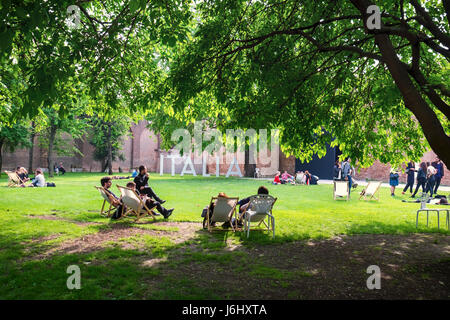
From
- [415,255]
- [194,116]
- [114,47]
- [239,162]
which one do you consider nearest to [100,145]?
[239,162]

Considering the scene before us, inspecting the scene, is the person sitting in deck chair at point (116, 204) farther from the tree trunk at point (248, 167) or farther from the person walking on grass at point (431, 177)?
the tree trunk at point (248, 167)

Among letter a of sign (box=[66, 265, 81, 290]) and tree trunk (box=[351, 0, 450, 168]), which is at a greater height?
tree trunk (box=[351, 0, 450, 168])

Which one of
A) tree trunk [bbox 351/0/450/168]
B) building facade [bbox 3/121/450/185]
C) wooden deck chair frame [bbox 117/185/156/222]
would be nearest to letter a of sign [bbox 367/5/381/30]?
tree trunk [bbox 351/0/450/168]

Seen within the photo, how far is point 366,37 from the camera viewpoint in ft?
21.2

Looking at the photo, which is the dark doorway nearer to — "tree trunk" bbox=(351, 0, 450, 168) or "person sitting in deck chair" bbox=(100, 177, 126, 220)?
"person sitting in deck chair" bbox=(100, 177, 126, 220)

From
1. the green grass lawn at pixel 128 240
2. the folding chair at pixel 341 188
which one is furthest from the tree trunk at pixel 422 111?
the folding chair at pixel 341 188

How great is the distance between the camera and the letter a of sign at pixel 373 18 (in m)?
4.68

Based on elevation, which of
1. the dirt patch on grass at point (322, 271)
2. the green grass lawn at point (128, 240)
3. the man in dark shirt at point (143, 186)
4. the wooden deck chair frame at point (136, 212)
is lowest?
the dirt patch on grass at point (322, 271)

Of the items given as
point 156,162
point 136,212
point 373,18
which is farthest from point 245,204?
point 156,162

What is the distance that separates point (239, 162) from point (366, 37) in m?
27.3

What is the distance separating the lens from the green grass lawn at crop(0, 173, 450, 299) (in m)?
4.09

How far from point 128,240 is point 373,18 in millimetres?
5854

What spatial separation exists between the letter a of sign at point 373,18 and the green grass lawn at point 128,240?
3.97 m

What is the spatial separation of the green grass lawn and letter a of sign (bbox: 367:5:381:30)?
13.0ft
